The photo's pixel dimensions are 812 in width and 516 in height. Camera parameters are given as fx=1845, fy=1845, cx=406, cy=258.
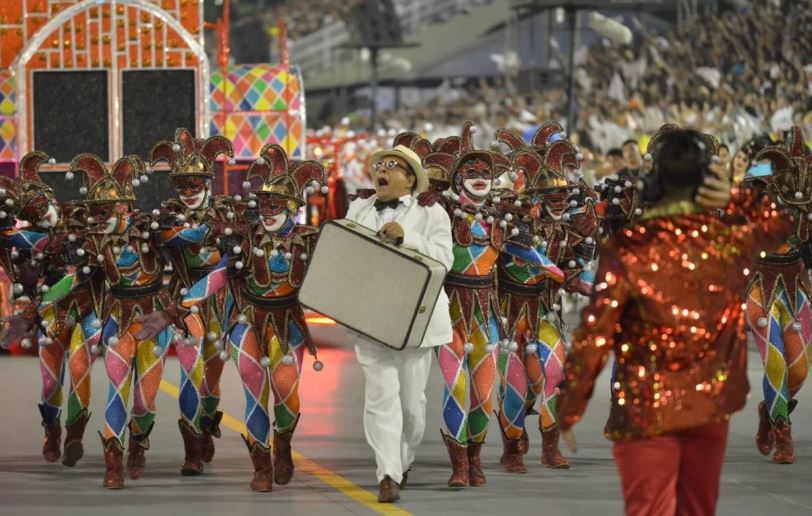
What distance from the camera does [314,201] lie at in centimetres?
2409

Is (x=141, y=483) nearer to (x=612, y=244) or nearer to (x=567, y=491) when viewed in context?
(x=567, y=491)

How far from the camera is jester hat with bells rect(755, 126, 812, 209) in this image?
10578 mm

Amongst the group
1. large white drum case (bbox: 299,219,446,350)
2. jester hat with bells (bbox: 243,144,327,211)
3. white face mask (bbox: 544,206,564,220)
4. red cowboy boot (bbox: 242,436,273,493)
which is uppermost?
jester hat with bells (bbox: 243,144,327,211)

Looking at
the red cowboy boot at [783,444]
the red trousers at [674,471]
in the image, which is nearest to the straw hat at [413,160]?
the red cowboy boot at [783,444]

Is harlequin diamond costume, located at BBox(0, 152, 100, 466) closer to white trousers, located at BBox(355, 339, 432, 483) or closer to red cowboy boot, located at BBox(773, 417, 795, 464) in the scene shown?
white trousers, located at BBox(355, 339, 432, 483)

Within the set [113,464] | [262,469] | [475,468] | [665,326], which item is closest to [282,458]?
[262,469]

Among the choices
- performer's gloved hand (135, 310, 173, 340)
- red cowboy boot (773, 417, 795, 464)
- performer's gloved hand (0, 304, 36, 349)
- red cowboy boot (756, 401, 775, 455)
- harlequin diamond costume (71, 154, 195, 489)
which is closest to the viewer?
performer's gloved hand (135, 310, 173, 340)

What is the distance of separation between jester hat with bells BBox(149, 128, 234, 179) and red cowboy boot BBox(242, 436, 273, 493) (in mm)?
1573

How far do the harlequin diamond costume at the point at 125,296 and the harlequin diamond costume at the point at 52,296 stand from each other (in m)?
0.28

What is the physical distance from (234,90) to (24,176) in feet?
28.8

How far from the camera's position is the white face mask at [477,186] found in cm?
1004

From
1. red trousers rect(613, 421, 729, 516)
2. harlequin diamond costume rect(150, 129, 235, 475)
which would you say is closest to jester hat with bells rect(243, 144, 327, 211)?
harlequin diamond costume rect(150, 129, 235, 475)

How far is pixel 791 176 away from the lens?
10602 millimetres

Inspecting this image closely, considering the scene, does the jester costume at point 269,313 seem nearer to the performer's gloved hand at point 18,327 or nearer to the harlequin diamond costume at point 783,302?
the performer's gloved hand at point 18,327
